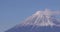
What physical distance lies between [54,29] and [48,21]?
131mm

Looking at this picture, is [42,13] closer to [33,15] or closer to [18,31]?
[33,15]

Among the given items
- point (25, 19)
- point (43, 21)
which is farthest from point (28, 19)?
point (43, 21)

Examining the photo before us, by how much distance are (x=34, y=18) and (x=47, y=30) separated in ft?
0.77

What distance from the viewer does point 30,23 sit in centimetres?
265

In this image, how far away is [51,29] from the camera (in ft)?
8.56

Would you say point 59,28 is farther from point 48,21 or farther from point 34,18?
point 34,18

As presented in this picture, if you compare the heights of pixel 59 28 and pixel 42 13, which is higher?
pixel 42 13

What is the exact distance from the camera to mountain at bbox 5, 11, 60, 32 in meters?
2.62

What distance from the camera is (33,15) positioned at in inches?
104

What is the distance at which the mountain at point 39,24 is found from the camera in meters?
2.62

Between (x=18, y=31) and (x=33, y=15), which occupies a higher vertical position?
(x=33, y=15)

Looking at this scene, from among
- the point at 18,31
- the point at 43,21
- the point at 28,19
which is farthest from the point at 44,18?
the point at 18,31

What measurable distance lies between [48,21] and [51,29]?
114 mm

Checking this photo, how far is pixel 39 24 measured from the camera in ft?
8.70
